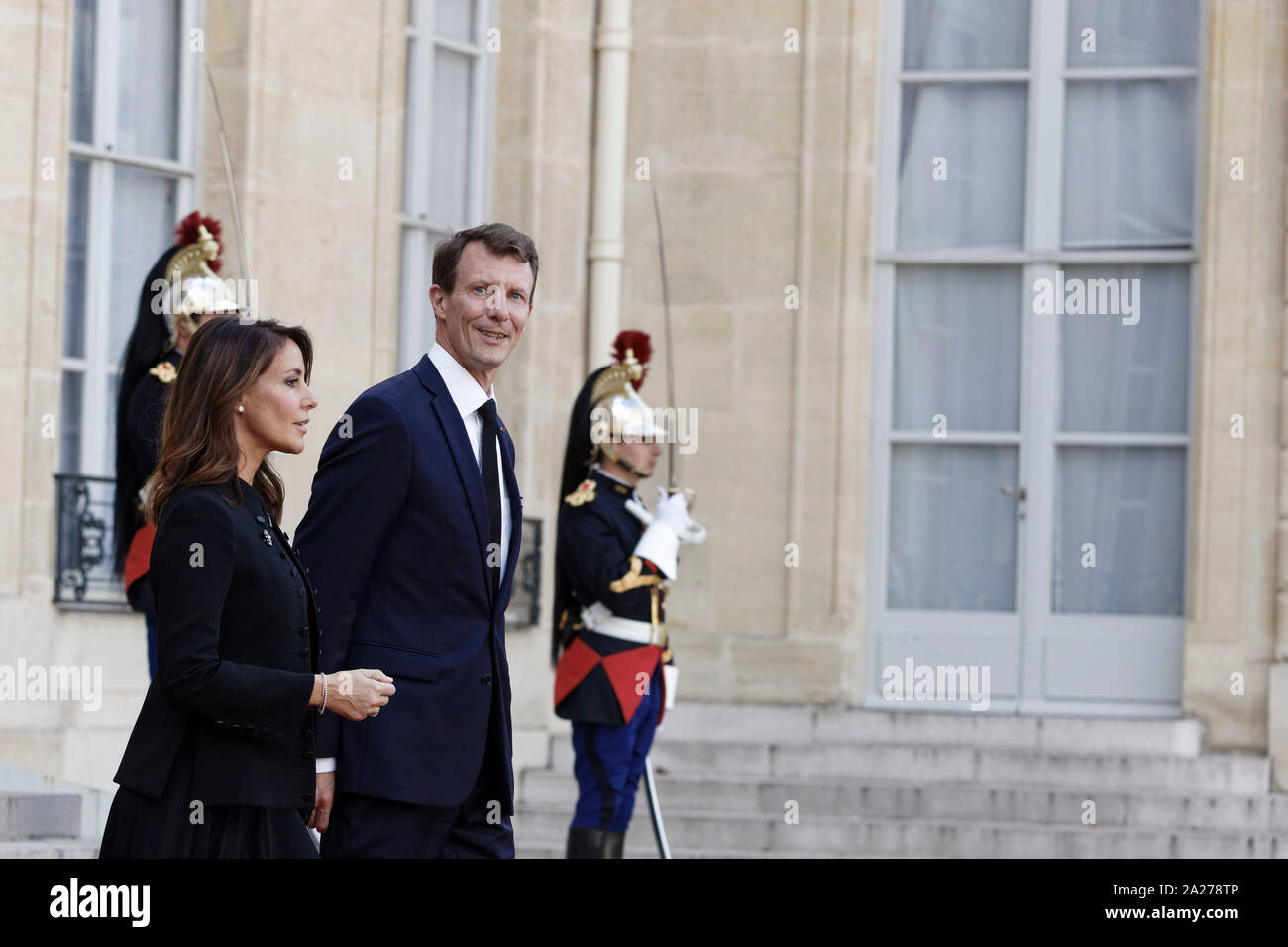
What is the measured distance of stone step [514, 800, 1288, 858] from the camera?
8758mm

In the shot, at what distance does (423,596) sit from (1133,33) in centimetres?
716

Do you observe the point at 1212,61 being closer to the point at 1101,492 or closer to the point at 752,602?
the point at 1101,492

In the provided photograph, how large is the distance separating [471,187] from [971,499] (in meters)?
2.76

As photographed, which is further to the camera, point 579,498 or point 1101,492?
point 1101,492

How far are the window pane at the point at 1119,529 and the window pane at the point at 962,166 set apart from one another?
1145 millimetres

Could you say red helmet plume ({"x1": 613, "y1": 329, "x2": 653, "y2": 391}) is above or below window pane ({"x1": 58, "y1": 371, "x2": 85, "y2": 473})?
above

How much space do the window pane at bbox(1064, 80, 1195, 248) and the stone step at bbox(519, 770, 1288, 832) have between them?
2627 mm

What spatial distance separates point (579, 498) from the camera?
23.7ft

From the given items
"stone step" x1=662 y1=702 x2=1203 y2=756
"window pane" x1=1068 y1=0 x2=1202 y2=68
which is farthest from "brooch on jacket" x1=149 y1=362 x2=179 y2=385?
"window pane" x1=1068 y1=0 x2=1202 y2=68

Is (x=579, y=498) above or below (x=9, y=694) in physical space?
above

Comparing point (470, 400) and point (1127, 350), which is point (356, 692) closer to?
point (470, 400)

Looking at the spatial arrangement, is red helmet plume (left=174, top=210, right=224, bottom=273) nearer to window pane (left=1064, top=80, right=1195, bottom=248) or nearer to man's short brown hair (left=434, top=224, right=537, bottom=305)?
man's short brown hair (left=434, top=224, right=537, bottom=305)

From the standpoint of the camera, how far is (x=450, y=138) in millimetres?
9938

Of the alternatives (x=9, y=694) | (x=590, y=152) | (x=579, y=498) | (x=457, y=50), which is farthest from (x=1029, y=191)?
(x=9, y=694)
